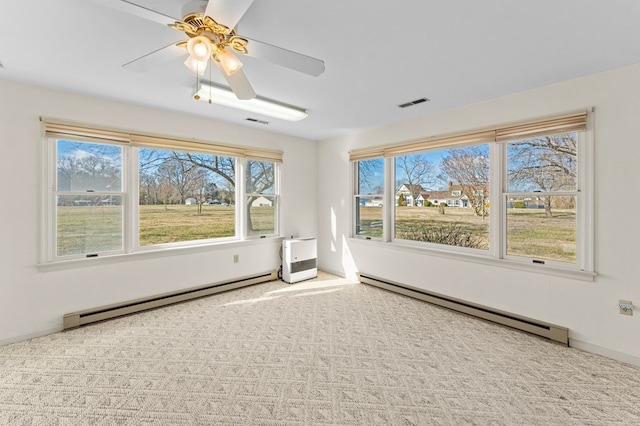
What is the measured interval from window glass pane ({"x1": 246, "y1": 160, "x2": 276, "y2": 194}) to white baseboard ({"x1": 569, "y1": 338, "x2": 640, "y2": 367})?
4107 mm

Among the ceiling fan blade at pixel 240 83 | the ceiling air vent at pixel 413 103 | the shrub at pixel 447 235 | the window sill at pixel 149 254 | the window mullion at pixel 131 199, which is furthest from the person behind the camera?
the shrub at pixel 447 235

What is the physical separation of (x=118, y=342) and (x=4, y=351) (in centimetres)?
90

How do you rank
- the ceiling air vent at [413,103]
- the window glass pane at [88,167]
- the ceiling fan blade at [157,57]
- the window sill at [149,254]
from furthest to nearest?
1. the ceiling air vent at [413,103]
2. the window glass pane at [88,167]
3. the window sill at [149,254]
4. the ceiling fan blade at [157,57]

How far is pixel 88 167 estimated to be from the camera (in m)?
3.04

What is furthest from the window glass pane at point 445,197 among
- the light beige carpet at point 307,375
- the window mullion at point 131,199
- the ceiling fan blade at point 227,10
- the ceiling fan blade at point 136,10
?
the window mullion at point 131,199

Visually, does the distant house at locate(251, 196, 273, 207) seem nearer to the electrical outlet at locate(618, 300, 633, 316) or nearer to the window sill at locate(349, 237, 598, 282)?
the window sill at locate(349, 237, 598, 282)

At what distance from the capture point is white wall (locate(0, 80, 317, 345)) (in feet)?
8.36

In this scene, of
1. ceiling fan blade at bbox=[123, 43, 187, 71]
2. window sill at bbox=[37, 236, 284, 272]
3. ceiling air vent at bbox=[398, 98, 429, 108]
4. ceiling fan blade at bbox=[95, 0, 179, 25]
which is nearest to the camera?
ceiling fan blade at bbox=[95, 0, 179, 25]

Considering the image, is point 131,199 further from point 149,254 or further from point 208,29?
point 208,29

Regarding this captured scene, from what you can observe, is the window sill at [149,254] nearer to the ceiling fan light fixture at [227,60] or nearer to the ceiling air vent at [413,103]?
the ceiling fan light fixture at [227,60]

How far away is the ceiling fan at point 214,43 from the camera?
133 centimetres

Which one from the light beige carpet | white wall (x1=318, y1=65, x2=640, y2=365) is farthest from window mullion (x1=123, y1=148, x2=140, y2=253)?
white wall (x1=318, y1=65, x2=640, y2=365)

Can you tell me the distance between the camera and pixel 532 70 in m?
2.32

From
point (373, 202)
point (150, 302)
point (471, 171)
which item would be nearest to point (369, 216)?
point (373, 202)
